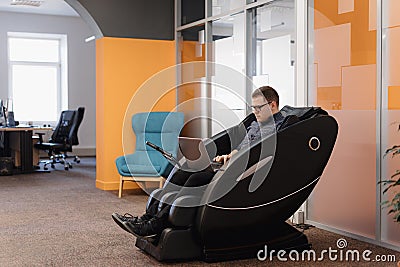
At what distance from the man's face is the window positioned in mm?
8519

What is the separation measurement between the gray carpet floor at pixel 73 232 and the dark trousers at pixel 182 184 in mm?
339

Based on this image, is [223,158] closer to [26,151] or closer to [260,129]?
[260,129]

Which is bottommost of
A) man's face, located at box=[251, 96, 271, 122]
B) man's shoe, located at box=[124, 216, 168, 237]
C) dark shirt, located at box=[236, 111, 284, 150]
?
man's shoe, located at box=[124, 216, 168, 237]

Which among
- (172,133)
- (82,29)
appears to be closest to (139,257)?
(172,133)

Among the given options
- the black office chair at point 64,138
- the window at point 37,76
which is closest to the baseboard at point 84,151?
the window at point 37,76

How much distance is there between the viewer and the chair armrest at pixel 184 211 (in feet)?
11.8

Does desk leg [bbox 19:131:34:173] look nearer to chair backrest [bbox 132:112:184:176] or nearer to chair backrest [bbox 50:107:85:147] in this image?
chair backrest [bbox 50:107:85:147]

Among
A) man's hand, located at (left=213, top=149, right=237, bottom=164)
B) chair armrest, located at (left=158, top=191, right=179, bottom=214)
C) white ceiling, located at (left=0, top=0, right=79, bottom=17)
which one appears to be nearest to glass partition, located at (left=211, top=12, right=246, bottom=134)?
man's hand, located at (left=213, top=149, right=237, bottom=164)

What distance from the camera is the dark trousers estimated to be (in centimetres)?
370

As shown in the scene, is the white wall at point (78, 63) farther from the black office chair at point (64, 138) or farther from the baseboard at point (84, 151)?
the black office chair at point (64, 138)

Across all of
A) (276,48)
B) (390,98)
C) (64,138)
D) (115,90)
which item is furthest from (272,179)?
(64,138)

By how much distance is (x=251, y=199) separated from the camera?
363 centimetres

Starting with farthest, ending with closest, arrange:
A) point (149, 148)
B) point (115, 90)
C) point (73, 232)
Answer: point (115, 90) → point (149, 148) → point (73, 232)

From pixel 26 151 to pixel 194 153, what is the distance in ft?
19.0
